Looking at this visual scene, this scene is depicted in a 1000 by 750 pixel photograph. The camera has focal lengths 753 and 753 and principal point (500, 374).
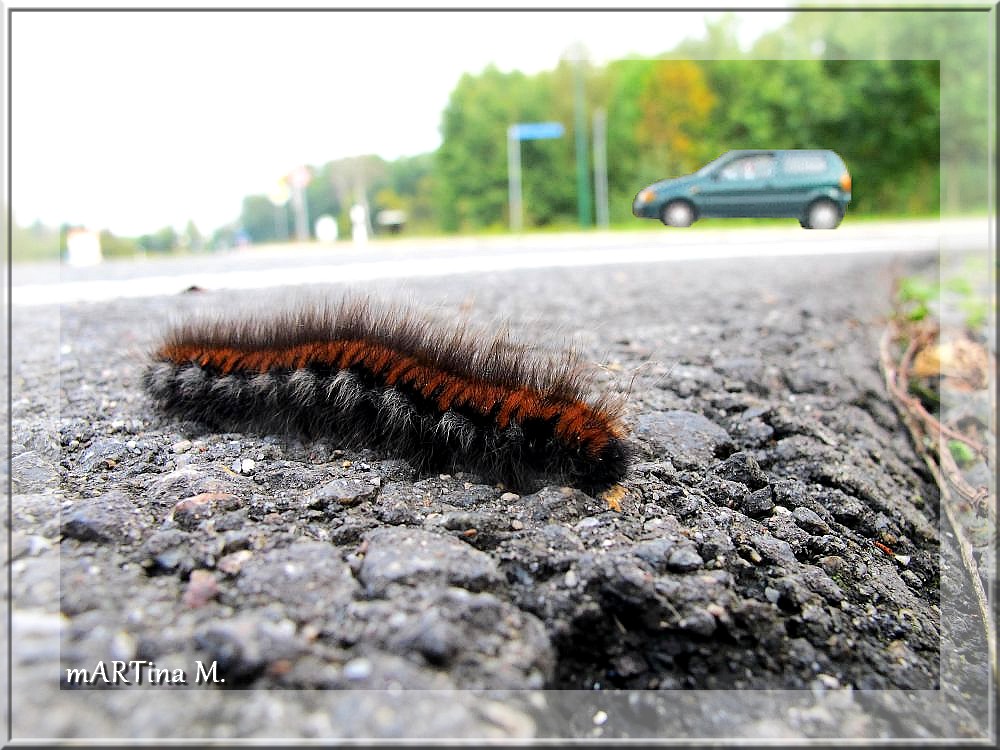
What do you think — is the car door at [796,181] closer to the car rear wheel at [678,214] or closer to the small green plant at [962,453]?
the car rear wheel at [678,214]

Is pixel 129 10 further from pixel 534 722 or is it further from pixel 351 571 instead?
pixel 534 722

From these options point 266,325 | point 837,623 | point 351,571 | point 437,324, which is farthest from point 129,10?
point 837,623

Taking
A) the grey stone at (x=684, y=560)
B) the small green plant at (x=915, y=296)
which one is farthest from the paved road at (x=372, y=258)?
the small green plant at (x=915, y=296)

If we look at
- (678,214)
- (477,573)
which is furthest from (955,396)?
(477,573)

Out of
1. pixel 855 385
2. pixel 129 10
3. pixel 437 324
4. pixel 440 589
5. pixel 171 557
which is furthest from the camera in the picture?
pixel 855 385

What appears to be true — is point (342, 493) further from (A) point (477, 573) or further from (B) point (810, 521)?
(B) point (810, 521)
